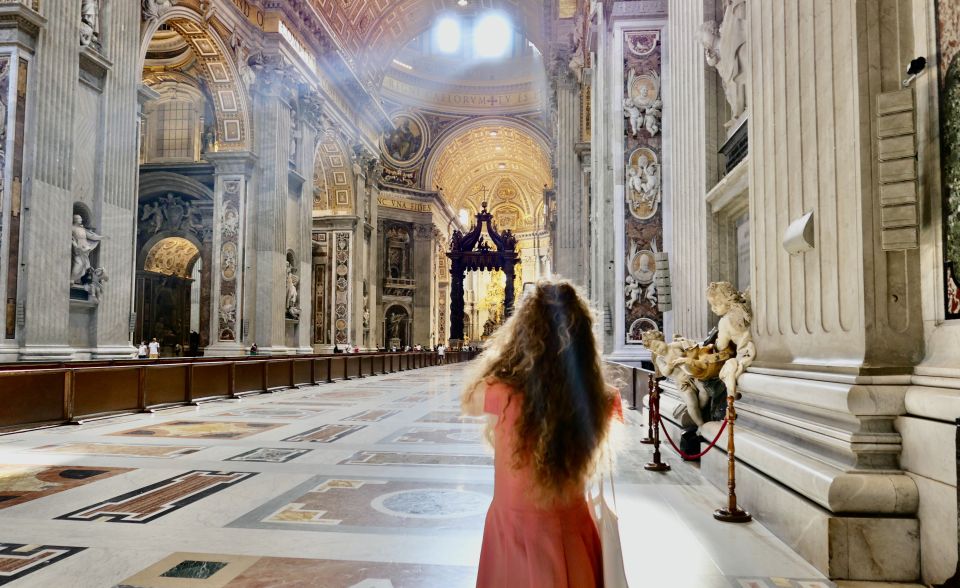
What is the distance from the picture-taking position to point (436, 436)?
6.63m

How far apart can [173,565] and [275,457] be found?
266 centimetres

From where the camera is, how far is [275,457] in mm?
5352

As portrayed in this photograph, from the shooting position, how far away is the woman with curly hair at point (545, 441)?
1.49 metres

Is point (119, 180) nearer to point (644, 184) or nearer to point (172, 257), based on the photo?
point (644, 184)

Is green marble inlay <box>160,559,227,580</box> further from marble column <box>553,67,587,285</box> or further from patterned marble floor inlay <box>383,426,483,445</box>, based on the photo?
marble column <box>553,67,587,285</box>

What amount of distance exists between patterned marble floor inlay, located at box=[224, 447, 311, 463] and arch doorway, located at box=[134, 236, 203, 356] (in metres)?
15.5

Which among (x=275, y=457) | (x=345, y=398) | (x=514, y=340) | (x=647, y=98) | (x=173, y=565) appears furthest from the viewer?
(x=345, y=398)

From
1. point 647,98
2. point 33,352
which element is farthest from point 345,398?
point 647,98

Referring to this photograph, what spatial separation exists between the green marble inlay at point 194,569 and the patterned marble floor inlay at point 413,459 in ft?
7.60

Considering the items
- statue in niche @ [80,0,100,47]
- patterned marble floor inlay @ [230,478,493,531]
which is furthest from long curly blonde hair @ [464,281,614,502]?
statue in niche @ [80,0,100,47]

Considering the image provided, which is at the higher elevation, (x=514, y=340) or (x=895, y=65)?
(x=895, y=65)

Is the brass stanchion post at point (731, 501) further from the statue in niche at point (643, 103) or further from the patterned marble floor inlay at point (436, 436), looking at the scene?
the statue in niche at point (643, 103)

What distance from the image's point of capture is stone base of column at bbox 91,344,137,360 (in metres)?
11.1

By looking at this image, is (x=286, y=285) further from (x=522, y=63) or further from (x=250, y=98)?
(x=522, y=63)
